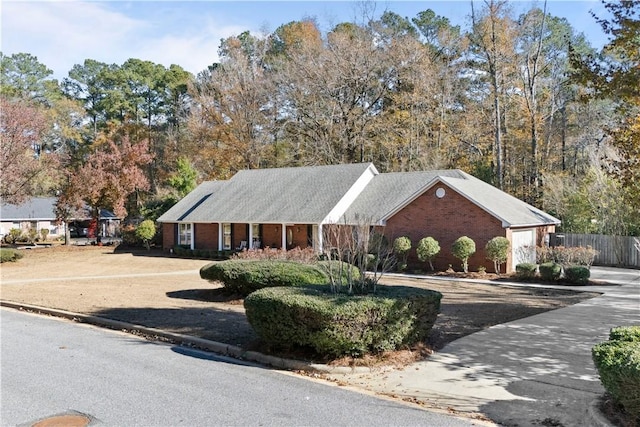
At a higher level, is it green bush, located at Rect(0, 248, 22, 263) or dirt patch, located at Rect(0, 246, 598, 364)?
green bush, located at Rect(0, 248, 22, 263)

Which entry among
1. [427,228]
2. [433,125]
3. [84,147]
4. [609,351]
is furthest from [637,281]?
[84,147]

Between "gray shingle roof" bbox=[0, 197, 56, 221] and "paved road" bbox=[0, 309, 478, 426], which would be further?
"gray shingle roof" bbox=[0, 197, 56, 221]

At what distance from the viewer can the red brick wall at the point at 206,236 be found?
116 feet

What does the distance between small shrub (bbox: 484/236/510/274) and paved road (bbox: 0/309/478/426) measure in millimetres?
17435

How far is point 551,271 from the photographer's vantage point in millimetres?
22406

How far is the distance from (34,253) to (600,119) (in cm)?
4194

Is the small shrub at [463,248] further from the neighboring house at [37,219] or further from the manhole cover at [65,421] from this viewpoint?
the neighboring house at [37,219]

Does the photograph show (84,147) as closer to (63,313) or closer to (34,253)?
(34,253)

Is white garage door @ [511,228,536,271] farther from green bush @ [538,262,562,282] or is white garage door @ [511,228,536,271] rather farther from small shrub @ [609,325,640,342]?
small shrub @ [609,325,640,342]

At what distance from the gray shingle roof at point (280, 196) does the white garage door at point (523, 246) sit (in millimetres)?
10090

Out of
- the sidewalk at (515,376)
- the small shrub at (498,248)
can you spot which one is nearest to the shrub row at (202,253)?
the small shrub at (498,248)

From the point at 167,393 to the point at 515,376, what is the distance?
5313mm

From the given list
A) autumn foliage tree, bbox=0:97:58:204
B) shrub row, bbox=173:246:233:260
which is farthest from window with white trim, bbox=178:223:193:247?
autumn foliage tree, bbox=0:97:58:204

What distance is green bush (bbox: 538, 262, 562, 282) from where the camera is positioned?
22344 mm
